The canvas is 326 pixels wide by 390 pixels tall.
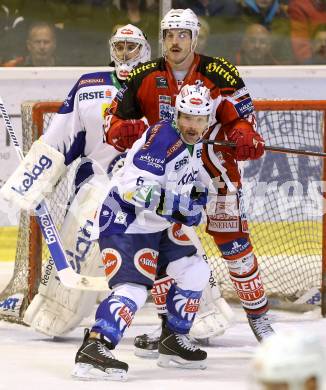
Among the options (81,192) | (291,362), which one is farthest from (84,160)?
(291,362)

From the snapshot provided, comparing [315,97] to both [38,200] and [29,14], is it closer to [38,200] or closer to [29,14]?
[29,14]

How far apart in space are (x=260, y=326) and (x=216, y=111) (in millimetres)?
769

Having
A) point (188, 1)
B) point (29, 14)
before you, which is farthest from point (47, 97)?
point (188, 1)

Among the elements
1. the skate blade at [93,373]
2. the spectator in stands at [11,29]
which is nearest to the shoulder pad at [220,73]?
the skate blade at [93,373]

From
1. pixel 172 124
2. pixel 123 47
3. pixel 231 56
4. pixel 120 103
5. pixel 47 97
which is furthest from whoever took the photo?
pixel 231 56

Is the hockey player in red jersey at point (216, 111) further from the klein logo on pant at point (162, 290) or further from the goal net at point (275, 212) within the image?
the goal net at point (275, 212)

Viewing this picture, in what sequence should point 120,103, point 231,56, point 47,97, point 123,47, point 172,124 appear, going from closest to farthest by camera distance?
1. point 172,124
2. point 120,103
3. point 123,47
4. point 47,97
5. point 231,56

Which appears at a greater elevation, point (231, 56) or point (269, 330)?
point (231, 56)

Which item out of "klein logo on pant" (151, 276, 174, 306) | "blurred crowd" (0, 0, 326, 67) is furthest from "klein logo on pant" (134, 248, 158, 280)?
"blurred crowd" (0, 0, 326, 67)

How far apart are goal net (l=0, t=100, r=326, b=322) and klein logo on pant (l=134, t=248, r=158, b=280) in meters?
1.20

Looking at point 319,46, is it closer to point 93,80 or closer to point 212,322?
point 93,80

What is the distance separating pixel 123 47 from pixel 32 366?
4.20ft

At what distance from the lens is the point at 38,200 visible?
4117 mm

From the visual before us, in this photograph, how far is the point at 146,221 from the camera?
342 cm
